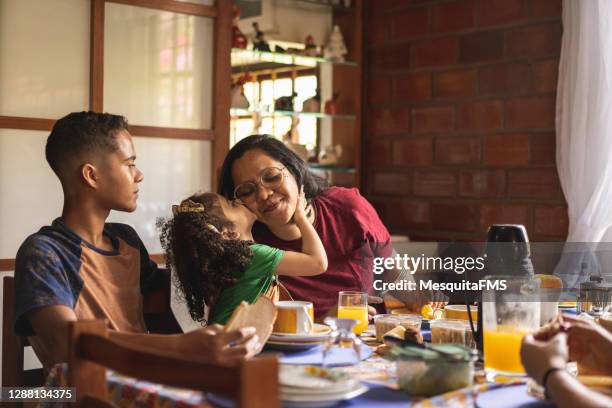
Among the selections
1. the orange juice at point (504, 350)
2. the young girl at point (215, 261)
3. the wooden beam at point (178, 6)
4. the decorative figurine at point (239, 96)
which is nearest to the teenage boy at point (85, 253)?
the young girl at point (215, 261)

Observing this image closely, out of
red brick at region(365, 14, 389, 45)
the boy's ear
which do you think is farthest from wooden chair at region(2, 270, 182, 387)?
red brick at region(365, 14, 389, 45)

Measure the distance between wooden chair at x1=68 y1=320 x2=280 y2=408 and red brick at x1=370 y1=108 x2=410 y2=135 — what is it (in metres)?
3.13

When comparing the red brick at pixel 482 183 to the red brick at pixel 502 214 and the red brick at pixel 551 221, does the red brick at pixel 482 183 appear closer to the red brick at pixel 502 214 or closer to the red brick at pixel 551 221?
the red brick at pixel 502 214

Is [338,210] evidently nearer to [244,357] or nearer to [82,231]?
[82,231]

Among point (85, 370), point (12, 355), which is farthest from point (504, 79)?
point (85, 370)

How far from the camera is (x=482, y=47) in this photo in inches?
151

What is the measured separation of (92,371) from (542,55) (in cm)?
287

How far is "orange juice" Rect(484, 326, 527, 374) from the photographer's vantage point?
1438mm

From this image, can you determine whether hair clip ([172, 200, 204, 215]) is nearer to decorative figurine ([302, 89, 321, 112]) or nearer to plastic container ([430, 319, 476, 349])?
plastic container ([430, 319, 476, 349])

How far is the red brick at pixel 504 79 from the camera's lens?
3674mm

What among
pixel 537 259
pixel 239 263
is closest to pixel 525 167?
pixel 537 259

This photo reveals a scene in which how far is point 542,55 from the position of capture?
360cm

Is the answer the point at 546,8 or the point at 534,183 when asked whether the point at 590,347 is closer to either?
the point at 534,183

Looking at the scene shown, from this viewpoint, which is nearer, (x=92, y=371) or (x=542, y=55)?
(x=92, y=371)
